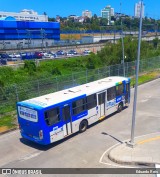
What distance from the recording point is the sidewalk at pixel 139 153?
36.3 ft

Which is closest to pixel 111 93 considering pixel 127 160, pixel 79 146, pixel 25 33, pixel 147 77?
pixel 79 146

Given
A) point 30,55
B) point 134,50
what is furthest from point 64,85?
point 30,55

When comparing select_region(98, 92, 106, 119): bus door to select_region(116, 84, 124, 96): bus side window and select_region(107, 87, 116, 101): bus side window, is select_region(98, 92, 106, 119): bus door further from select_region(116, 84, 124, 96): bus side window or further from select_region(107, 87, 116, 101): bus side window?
select_region(116, 84, 124, 96): bus side window

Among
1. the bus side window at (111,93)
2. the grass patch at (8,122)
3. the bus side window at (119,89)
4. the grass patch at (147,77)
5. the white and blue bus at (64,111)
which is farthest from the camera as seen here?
the grass patch at (147,77)

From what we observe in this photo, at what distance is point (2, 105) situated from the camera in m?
18.8

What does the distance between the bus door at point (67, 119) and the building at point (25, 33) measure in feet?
244

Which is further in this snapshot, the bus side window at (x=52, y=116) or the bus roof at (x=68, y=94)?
the bus roof at (x=68, y=94)

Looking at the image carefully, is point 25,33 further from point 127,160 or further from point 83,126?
point 127,160

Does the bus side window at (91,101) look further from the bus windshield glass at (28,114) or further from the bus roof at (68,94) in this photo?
the bus windshield glass at (28,114)

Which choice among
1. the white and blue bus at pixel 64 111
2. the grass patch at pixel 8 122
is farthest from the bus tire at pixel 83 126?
the grass patch at pixel 8 122

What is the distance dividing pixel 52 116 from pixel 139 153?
4554 mm

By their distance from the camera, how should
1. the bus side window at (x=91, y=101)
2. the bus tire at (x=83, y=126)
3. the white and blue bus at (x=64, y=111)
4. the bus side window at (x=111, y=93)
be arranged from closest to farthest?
the white and blue bus at (x=64, y=111) → the bus tire at (x=83, y=126) → the bus side window at (x=91, y=101) → the bus side window at (x=111, y=93)

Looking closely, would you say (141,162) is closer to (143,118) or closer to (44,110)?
(44,110)

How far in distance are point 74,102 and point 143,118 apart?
5.94 metres
